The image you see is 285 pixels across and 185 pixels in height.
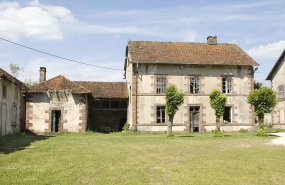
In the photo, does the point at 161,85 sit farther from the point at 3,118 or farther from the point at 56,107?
the point at 3,118

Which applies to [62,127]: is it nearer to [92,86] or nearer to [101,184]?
[92,86]

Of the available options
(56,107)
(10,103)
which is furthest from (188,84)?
(10,103)

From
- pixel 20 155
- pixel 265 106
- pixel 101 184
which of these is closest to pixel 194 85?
pixel 265 106

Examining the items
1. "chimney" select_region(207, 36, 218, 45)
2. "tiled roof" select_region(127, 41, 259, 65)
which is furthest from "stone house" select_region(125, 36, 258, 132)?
"chimney" select_region(207, 36, 218, 45)

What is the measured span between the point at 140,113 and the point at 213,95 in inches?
280

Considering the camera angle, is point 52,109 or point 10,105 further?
point 52,109

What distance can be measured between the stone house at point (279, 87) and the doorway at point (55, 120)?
23.5 metres

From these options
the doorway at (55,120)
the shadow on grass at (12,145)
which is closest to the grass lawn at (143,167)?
the shadow on grass at (12,145)

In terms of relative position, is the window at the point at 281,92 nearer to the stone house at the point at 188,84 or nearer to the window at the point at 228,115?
the stone house at the point at 188,84

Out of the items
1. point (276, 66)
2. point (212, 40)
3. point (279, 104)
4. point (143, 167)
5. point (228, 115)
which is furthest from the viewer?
point (276, 66)

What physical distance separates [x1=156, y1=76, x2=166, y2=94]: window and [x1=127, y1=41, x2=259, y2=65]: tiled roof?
1.53 metres

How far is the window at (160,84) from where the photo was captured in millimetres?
28062

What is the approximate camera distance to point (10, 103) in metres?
23.0

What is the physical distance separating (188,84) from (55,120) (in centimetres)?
1185
